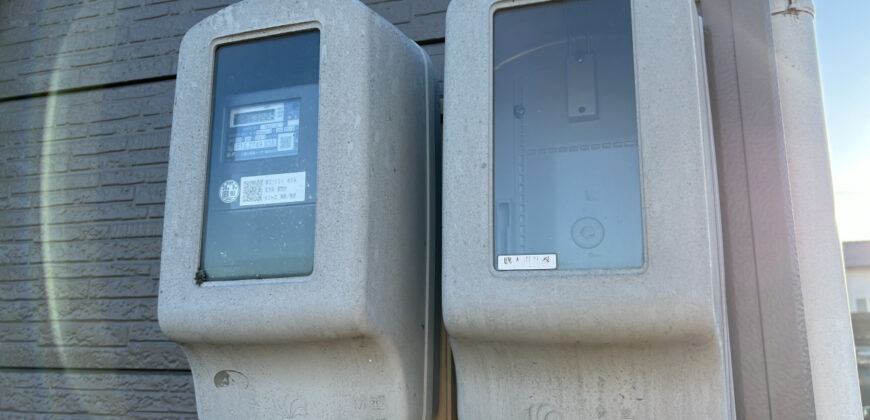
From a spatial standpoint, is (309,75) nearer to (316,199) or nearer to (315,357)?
(316,199)

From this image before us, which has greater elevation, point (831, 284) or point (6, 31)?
point (6, 31)

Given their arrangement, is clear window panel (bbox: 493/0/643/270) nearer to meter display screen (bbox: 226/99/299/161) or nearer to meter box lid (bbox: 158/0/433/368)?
meter box lid (bbox: 158/0/433/368)

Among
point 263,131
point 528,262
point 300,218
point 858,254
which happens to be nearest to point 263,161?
point 263,131

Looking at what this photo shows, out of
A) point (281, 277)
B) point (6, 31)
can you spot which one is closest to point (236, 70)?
point (281, 277)

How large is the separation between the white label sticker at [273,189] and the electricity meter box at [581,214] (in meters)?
0.36

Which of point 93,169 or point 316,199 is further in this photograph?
point 93,169

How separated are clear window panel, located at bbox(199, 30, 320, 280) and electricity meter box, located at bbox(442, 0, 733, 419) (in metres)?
0.35

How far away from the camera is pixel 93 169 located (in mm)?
2898

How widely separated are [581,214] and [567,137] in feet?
0.57

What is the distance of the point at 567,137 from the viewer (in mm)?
1635

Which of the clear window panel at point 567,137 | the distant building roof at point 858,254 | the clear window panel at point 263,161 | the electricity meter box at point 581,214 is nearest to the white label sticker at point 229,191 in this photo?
the clear window panel at point 263,161

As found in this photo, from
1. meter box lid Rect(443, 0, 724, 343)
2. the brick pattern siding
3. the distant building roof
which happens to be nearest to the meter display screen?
meter box lid Rect(443, 0, 724, 343)

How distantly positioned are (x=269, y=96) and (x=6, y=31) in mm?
1952

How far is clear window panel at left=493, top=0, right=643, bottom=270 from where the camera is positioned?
1537 mm
